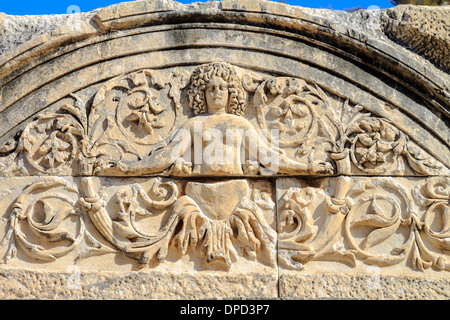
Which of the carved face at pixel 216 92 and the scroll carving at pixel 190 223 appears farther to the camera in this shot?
the carved face at pixel 216 92

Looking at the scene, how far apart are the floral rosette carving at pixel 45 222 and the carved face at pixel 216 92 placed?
105 centimetres

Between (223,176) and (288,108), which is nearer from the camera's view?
(223,176)

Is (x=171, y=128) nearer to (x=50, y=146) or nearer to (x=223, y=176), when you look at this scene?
(x=223, y=176)

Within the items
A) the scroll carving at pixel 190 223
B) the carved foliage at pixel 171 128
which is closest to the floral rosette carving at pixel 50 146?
the carved foliage at pixel 171 128

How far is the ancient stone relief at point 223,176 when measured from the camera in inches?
167

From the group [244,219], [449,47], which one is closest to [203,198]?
[244,219]

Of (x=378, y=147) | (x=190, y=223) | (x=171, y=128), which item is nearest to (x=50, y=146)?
(x=171, y=128)

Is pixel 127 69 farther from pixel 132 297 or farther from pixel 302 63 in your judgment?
pixel 132 297

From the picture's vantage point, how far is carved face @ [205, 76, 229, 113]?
4395 mm

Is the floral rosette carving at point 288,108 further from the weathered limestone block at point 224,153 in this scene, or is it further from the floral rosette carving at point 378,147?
the floral rosette carving at point 378,147

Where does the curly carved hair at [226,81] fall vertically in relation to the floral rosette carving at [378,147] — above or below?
above

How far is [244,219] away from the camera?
14.0 ft

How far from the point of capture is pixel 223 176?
14.2 ft

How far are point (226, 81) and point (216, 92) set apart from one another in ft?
0.34
